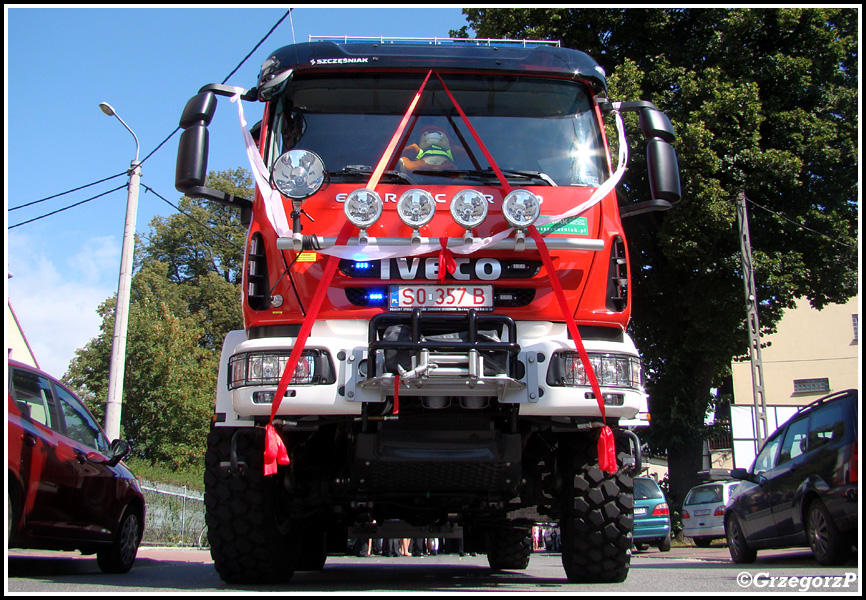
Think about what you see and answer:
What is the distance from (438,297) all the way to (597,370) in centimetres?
98

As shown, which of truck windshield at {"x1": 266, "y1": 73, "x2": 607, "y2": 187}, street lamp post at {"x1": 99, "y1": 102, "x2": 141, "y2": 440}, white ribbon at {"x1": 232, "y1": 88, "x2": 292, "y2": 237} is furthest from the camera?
street lamp post at {"x1": 99, "y1": 102, "x2": 141, "y2": 440}

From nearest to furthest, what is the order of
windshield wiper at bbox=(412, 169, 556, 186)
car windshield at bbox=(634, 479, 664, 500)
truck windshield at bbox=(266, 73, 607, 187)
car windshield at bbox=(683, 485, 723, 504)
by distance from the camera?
1. windshield wiper at bbox=(412, 169, 556, 186)
2. truck windshield at bbox=(266, 73, 607, 187)
3. car windshield at bbox=(634, 479, 664, 500)
4. car windshield at bbox=(683, 485, 723, 504)

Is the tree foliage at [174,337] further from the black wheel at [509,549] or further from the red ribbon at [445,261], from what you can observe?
the red ribbon at [445,261]

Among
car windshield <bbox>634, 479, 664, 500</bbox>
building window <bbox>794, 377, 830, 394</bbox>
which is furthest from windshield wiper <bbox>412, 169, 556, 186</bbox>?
building window <bbox>794, 377, 830, 394</bbox>

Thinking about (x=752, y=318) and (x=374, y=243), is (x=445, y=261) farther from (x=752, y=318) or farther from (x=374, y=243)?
(x=752, y=318)

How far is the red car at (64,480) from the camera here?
601 cm

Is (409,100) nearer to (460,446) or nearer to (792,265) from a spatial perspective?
(460,446)

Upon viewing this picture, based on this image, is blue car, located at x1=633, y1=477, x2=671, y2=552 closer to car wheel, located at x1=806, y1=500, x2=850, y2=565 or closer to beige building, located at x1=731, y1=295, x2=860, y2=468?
car wheel, located at x1=806, y1=500, x2=850, y2=565

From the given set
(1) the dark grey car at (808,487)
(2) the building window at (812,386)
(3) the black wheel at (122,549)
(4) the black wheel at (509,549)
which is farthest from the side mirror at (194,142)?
(2) the building window at (812,386)

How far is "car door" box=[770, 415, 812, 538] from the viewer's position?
812 centimetres

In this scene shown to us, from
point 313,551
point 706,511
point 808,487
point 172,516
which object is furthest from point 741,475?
point 172,516

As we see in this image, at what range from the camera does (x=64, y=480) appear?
22.0ft

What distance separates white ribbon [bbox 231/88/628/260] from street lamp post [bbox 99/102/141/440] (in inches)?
332

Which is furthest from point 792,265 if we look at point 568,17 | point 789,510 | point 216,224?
point 216,224
